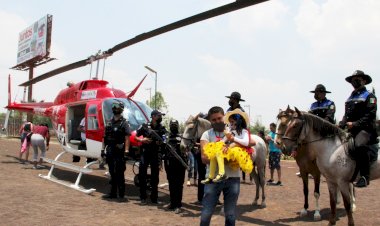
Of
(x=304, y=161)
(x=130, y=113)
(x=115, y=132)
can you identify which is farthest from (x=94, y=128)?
(x=304, y=161)

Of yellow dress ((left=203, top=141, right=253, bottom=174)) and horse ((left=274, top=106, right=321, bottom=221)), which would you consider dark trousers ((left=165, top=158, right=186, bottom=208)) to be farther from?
yellow dress ((left=203, top=141, right=253, bottom=174))

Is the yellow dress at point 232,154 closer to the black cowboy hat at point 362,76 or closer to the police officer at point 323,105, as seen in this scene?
the black cowboy hat at point 362,76

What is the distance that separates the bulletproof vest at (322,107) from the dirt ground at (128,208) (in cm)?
218

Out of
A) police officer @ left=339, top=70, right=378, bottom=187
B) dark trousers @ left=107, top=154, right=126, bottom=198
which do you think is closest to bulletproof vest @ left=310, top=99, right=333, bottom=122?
police officer @ left=339, top=70, right=378, bottom=187

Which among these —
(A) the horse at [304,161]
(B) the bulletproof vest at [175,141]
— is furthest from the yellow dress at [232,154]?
(B) the bulletproof vest at [175,141]

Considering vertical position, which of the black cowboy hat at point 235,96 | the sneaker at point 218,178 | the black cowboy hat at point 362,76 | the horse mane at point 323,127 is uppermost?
the black cowboy hat at point 362,76

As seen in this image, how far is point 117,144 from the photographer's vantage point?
898cm

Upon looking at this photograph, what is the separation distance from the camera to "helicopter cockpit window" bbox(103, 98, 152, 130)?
32.7 feet

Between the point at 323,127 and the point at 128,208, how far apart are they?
4423mm

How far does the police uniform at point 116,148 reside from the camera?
8.95m

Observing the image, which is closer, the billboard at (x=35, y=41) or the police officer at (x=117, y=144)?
the police officer at (x=117, y=144)

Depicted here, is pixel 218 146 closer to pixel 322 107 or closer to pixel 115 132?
pixel 322 107

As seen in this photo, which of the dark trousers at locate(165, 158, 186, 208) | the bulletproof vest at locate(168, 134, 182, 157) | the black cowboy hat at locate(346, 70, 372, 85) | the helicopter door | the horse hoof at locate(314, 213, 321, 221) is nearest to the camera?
the black cowboy hat at locate(346, 70, 372, 85)

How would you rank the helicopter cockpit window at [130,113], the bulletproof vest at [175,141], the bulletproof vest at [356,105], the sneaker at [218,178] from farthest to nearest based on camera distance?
1. the helicopter cockpit window at [130,113]
2. the bulletproof vest at [175,141]
3. the bulletproof vest at [356,105]
4. the sneaker at [218,178]
